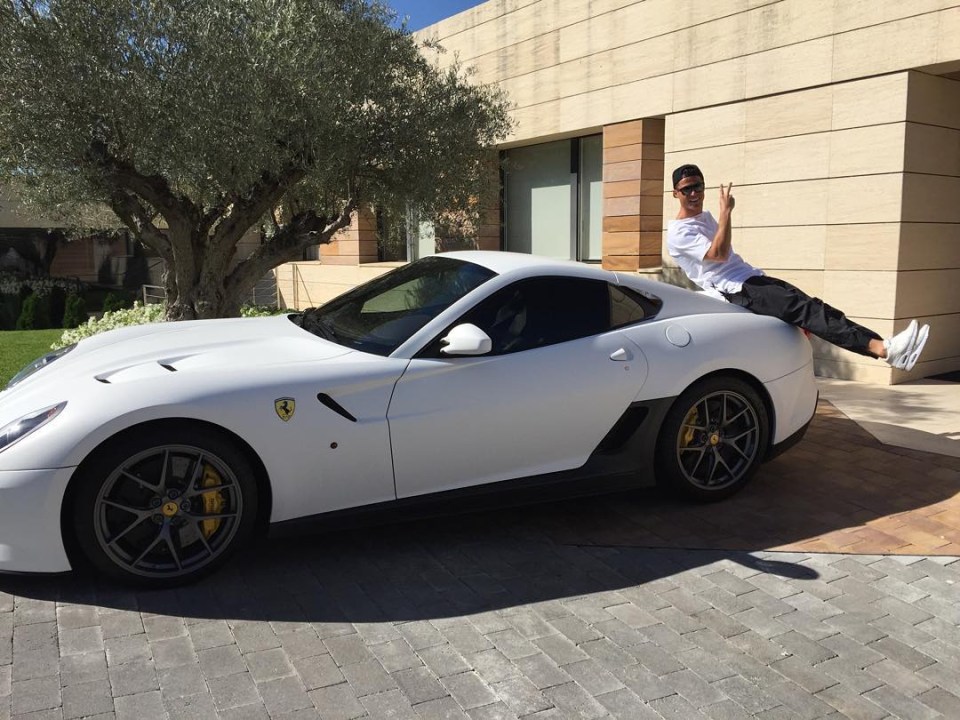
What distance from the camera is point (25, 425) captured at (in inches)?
129

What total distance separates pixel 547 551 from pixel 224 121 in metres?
5.26

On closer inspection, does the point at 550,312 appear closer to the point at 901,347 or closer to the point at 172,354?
the point at 172,354

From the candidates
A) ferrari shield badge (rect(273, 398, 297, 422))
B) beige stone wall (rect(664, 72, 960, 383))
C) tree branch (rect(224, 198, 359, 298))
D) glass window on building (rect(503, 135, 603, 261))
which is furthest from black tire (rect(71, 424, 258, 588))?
glass window on building (rect(503, 135, 603, 261))

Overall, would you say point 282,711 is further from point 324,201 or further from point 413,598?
point 324,201

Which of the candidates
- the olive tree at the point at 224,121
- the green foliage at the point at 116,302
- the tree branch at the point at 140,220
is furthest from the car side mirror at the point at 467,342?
the green foliage at the point at 116,302

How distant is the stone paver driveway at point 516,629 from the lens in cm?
274

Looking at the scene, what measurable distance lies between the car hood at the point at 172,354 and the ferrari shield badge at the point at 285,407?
8.2 inches

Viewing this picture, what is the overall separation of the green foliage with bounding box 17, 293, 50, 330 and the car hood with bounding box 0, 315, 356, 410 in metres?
16.6

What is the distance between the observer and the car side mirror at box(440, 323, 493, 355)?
375 centimetres

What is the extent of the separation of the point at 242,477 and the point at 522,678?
143 centimetres

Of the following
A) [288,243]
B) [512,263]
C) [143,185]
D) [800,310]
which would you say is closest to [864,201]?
[800,310]

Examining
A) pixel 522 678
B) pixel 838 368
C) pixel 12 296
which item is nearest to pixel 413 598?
pixel 522 678

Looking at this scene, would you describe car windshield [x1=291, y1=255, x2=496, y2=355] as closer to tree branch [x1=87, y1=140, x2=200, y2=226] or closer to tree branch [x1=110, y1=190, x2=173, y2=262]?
tree branch [x1=87, y1=140, x2=200, y2=226]

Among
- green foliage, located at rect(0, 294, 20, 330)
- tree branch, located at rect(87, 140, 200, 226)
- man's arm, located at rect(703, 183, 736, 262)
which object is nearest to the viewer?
man's arm, located at rect(703, 183, 736, 262)
